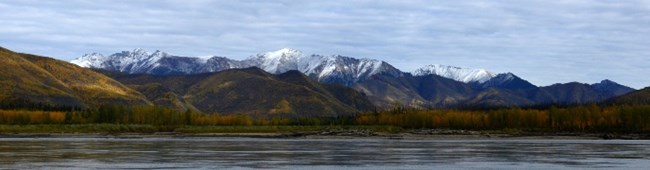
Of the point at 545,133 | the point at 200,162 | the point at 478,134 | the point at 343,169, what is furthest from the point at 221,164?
the point at 545,133

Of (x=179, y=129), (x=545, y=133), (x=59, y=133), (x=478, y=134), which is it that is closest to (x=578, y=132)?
(x=545, y=133)

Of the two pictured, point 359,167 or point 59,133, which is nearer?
point 359,167

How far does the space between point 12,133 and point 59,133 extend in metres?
9.11

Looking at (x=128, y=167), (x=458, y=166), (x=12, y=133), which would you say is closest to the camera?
(x=128, y=167)

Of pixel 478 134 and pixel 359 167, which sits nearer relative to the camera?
pixel 359 167

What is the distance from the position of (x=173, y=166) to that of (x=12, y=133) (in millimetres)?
124348

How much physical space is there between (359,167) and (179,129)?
14284 centimetres

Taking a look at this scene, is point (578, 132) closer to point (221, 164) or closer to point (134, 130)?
point (134, 130)

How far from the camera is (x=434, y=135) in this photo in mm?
186125

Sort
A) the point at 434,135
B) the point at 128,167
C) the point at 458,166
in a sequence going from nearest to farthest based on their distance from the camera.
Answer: the point at 128,167 < the point at 458,166 < the point at 434,135

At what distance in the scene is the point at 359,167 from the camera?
5716 cm

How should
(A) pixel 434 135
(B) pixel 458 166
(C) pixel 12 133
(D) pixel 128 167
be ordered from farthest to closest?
(A) pixel 434 135
(C) pixel 12 133
(B) pixel 458 166
(D) pixel 128 167

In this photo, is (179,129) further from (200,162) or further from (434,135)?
(200,162)

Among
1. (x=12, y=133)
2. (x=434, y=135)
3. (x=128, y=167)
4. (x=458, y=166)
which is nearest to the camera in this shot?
(x=128, y=167)
